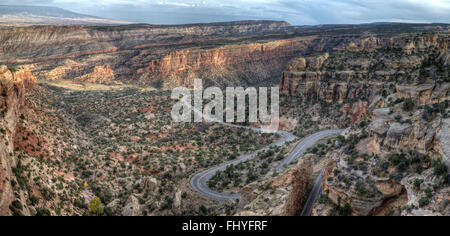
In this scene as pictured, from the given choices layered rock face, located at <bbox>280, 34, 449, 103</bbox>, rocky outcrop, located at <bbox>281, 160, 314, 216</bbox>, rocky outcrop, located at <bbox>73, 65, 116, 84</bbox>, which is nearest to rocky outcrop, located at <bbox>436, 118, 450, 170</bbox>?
rocky outcrop, located at <bbox>281, 160, 314, 216</bbox>

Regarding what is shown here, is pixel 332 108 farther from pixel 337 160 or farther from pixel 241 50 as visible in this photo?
pixel 241 50

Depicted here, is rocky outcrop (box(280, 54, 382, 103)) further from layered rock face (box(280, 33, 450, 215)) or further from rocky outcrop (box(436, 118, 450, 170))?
rocky outcrop (box(436, 118, 450, 170))

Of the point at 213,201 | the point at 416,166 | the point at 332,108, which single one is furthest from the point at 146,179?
the point at 332,108

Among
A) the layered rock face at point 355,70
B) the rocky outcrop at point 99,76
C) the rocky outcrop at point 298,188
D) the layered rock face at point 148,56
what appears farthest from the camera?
the layered rock face at point 148,56

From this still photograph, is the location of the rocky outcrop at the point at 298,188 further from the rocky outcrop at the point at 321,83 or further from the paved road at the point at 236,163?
the rocky outcrop at the point at 321,83

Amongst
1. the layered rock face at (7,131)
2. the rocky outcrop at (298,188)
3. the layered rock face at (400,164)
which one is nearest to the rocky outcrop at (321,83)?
the rocky outcrop at (298,188)

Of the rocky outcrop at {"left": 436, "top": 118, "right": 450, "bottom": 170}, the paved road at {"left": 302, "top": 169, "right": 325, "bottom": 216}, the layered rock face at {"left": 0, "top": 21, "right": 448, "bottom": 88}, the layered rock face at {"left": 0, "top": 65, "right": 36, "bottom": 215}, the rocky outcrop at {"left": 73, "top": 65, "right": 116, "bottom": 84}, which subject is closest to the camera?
the rocky outcrop at {"left": 436, "top": 118, "right": 450, "bottom": 170}

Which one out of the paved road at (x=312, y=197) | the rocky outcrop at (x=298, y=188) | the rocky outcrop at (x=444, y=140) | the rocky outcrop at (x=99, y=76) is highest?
the rocky outcrop at (x=444, y=140)

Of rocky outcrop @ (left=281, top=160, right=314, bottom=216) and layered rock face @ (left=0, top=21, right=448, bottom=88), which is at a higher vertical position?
layered rock face @ (left=0, top=21, right=448, bottom=88)

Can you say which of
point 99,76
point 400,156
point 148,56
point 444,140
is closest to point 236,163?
point 400,156

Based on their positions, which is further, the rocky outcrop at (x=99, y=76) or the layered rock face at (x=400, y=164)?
the rocky outcrop at (x=99, y=76)

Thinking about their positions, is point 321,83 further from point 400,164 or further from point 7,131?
point 7,131
